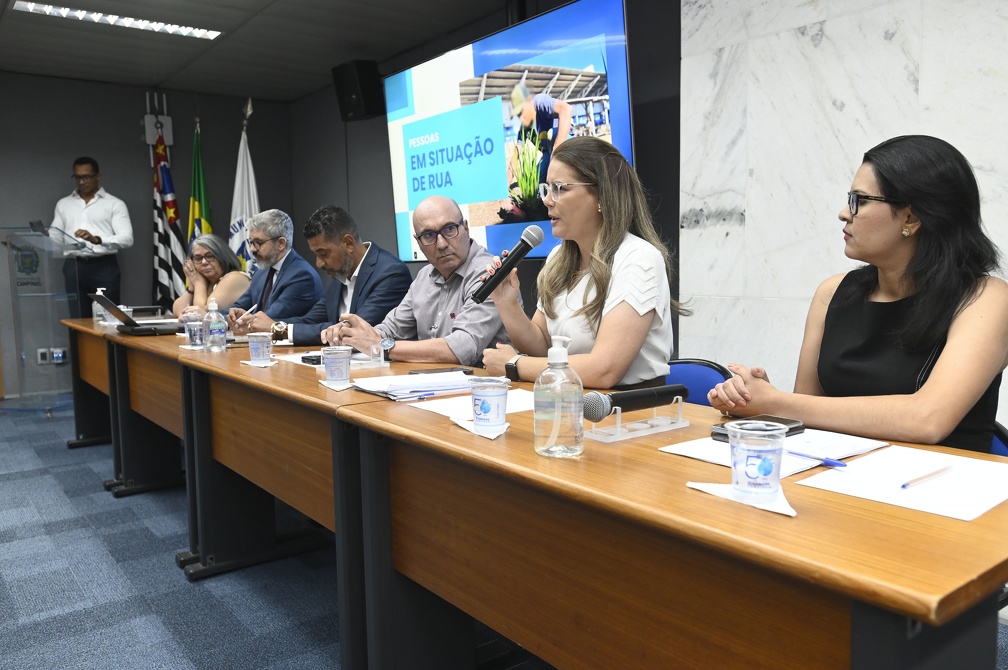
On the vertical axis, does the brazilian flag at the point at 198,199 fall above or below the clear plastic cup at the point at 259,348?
above

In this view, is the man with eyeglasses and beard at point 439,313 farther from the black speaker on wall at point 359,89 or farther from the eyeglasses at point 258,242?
the black speaker on wall at point 359,89

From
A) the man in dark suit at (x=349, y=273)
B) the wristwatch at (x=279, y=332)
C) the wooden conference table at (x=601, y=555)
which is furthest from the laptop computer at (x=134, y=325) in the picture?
the wooden conference table at (x=601, y=555)

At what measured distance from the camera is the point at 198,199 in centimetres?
641

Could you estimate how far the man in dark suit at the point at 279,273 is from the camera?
3.49m

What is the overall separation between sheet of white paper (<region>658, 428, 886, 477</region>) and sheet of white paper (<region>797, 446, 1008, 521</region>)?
0.10ft

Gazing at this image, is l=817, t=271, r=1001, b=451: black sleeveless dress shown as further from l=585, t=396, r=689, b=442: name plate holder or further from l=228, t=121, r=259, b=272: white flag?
l=228, t=121, r=259, b=272: white flag

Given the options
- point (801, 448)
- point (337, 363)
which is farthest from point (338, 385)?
point (801, 448)

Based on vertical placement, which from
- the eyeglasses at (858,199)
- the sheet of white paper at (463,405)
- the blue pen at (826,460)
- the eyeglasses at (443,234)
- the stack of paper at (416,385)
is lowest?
the blue pen at (826,460)

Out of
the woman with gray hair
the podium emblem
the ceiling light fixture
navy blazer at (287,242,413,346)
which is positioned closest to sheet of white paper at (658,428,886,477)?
navy blazer at (287,242,413,346)

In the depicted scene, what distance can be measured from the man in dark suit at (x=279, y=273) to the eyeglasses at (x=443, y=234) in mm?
1173

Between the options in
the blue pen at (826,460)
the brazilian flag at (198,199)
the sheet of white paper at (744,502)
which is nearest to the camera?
the sheet of white paper at (744,502)

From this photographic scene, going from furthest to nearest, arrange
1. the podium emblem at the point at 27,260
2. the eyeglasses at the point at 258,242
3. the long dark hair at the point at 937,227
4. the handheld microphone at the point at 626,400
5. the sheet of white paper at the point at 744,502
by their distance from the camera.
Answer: the podium emblem at the point at 27,260
the eyeglasses at the point at 258,242
the long dark hair at the point at 937,227
the handheld microphone at the point at 626,400
the sheet of white paper at the point at 744,502

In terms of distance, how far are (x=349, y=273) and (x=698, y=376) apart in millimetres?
1795

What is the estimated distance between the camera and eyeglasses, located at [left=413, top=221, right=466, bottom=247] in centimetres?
253
